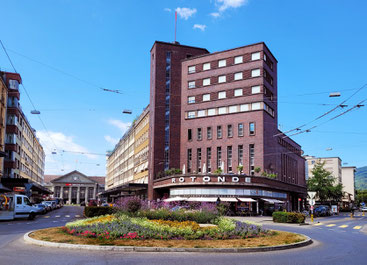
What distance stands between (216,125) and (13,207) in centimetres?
4143

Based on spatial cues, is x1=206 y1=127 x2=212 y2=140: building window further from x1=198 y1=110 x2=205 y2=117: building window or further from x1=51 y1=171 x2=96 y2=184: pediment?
x1=51 y1=171 x2=96 y2=184: pediment

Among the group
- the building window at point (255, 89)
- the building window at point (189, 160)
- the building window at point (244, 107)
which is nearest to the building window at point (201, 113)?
the building window at point (189, 160)

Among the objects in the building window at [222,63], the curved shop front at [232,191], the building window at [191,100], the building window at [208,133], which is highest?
the building window at [222,63]

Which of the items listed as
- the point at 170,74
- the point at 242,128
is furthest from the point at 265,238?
the point at 170,74

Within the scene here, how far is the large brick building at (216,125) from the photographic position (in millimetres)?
60428

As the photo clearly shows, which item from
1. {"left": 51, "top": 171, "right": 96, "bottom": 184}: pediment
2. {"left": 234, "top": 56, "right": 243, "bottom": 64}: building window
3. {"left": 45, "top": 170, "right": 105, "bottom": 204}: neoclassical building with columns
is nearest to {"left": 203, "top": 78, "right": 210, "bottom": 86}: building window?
{"left": 234, "top": 56, "right": 243, "bottom": 64}: building window

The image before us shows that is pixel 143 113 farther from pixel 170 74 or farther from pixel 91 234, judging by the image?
pixel 91 234

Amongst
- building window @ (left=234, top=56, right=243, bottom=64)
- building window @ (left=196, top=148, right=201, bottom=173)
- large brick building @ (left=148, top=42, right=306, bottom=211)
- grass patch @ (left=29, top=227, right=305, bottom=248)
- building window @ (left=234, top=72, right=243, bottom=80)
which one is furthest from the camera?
building window @ (left=196, top=148, right=201, bottom=173)

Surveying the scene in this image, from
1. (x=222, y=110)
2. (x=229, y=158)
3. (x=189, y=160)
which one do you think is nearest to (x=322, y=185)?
(x=229, y=158)

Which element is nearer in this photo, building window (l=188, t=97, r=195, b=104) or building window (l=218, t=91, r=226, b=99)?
building window (l=218, t=91, r=226, b=99)

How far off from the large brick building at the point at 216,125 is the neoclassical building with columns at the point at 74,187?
96.8 meters

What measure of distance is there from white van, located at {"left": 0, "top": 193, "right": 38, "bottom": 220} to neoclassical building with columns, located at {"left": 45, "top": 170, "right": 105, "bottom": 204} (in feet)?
432

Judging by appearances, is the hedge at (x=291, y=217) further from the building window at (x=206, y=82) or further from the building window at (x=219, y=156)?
the building window at (x=206, y=82)

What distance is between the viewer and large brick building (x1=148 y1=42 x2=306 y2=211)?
6043 cm
